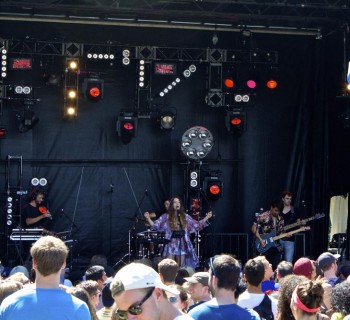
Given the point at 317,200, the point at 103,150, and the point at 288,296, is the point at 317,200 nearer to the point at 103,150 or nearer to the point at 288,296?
the point at 103,150

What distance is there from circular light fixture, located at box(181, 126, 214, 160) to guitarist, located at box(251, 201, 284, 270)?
164cm

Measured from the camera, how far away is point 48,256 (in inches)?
185

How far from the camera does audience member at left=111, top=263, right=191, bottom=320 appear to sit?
3.74 meters

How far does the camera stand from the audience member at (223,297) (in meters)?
5.14

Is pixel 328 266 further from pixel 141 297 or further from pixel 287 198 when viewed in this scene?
pixel 287 198

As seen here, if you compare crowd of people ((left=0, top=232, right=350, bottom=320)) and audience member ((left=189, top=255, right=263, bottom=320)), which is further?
audience member ((left=189, top=255, right=263, bottom=320))

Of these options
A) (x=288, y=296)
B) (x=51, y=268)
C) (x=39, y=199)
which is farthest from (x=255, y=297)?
(x=39, y=199)

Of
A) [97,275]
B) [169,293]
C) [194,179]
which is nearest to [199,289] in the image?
[97,275]

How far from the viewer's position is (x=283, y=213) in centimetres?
1595

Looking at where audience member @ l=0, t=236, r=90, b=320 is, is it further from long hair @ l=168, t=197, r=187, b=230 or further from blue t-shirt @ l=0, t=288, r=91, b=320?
long hair @ l=168, t=197, r=187, b=230

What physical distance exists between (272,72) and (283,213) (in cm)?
287

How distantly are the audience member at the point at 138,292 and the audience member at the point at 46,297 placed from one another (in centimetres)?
97

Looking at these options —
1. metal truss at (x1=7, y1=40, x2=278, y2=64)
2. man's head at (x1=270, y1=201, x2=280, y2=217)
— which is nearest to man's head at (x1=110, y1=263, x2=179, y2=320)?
man's head at (x1=270, y1=201, x2=280, y2=217)

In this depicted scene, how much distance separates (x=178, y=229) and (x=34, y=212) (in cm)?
268
